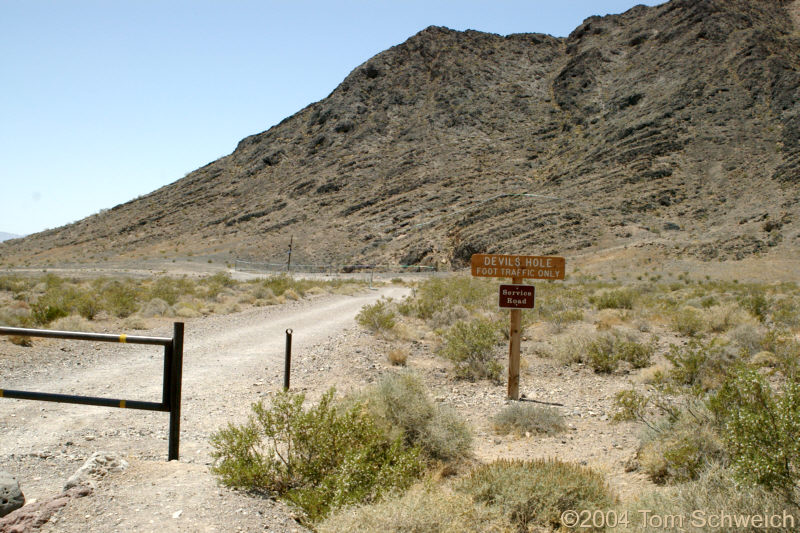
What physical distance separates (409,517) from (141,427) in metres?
4.26

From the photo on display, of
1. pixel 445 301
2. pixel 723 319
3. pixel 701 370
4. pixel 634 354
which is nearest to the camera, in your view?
pixel 701 370

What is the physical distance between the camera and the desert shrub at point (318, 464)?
4184 mm

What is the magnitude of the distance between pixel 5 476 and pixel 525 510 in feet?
12.6

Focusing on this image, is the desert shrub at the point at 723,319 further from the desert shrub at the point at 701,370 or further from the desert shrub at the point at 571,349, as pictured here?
the desert shrub at the point at 701,370

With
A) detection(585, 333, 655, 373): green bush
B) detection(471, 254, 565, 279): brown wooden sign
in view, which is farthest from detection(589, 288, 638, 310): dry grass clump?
detection(471, 254, 565, 279): brown wooden sign

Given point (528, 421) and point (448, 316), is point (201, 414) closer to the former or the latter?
point (528, 421)

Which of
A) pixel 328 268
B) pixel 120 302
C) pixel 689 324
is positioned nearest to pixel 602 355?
pixel 689 324

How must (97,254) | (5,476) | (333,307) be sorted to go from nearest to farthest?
(5,476) → (333,307) → (97,254)

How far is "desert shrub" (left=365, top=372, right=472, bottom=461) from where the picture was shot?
234 inches

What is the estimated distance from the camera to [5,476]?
4113 mm

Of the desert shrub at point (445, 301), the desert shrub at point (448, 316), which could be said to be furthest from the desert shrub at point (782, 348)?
the desert shrub at point (445, 301)

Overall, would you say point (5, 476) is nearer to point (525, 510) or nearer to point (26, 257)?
point (525, 510)

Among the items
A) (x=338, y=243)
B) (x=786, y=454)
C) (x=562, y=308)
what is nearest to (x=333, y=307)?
(x=562, y=308)

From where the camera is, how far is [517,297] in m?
9.44
